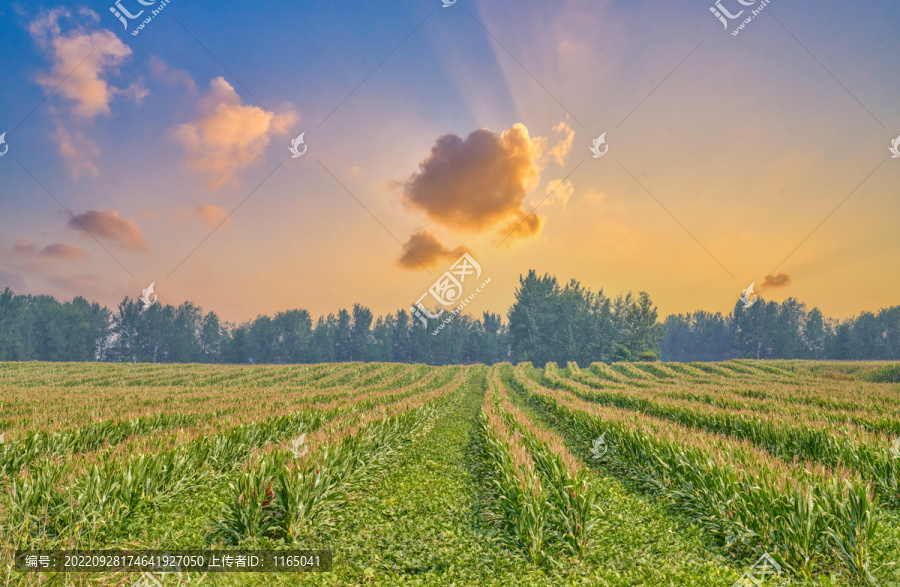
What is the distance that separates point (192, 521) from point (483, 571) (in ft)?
17.5

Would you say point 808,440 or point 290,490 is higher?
point 290,490

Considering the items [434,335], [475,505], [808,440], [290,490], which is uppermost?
[434,335]

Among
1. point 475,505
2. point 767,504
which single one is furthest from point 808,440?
point 475,505

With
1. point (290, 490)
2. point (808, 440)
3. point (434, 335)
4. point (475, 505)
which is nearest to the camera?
point (290, 490)

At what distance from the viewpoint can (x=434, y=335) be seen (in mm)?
104750

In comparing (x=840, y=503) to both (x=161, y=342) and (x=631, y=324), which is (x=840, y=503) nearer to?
(x=631, y=324)

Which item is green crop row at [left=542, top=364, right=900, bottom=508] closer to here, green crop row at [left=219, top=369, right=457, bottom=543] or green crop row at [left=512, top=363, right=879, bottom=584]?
green crop row at [left=512, top=363, right=879, bottom=584]

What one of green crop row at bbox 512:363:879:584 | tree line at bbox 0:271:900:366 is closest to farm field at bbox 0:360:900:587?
green crop row at bbox 512:363:879:584

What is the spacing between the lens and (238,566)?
5617mm

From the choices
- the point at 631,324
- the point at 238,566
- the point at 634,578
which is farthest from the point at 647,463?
the point at 631,324

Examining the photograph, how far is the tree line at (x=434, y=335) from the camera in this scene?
8162cm

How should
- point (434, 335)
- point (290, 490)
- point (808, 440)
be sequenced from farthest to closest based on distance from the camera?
point (434, 335)
point (808, 440)
point (290, 490)

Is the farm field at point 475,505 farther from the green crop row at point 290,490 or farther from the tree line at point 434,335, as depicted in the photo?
the tree line at point 434,335

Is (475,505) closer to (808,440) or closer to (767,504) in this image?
(767,504)
